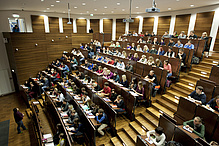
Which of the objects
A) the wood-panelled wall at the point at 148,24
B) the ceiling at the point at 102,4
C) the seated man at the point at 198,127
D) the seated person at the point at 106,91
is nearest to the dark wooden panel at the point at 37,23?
the ceiling at the point at 102,4

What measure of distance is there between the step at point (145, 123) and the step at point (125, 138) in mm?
541

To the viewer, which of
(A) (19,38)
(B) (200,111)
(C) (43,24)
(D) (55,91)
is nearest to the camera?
(B) (200,111)

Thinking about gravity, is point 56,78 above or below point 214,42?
below

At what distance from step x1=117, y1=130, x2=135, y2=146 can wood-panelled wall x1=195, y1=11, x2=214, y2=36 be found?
8.26m

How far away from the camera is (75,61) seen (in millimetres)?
9008

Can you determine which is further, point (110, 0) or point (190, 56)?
point (110, 0)

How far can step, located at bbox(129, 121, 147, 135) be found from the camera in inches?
154

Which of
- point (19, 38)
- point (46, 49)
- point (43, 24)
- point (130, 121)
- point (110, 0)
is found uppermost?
point (110, 0)

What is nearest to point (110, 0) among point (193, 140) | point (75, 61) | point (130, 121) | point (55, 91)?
point (75, 61)

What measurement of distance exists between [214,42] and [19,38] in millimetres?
11590

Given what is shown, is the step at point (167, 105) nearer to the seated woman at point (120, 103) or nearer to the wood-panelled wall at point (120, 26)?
the seated woman at point (120, 103)

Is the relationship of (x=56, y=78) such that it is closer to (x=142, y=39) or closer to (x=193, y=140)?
(x=142, y=39)

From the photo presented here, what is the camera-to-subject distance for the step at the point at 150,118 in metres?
4.03

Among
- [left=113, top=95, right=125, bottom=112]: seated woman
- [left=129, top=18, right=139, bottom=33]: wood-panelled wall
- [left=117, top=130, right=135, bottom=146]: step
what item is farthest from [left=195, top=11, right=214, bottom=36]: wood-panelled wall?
[left=117, top=130, right=135, bottom=146]: step
